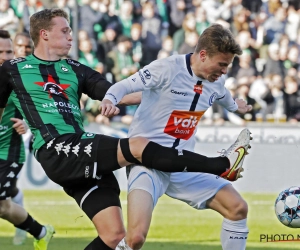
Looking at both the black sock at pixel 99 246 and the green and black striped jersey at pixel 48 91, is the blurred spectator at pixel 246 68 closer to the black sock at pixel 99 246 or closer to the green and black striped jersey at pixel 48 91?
the green and black striped jersey at pixel 48 91

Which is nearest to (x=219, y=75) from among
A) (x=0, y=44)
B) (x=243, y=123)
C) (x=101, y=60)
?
(x=0, y=44)

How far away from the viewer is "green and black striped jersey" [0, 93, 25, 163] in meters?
8.13

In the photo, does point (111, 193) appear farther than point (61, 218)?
No

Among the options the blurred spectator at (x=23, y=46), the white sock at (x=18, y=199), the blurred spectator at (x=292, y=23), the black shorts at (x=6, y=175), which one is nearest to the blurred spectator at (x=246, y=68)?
the blurred spectator at (x=292, y=23)

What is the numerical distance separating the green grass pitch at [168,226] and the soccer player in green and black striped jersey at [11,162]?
534 mm

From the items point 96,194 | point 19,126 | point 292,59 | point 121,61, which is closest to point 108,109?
point 96,194

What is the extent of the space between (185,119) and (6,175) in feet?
9.06

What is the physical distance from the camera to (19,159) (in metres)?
8.28

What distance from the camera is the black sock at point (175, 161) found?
5.73m

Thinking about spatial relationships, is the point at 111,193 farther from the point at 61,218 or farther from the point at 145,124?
the point at 61,218

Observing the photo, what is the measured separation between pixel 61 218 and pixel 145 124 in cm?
549

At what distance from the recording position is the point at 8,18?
15695 mm

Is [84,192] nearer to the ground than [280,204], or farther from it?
farther from it

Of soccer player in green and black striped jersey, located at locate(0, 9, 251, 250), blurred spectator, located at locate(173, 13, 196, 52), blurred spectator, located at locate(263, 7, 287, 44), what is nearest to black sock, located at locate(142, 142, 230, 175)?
soccer player in green and black striped jersey, located at locate(0, 9, 251, 250)
